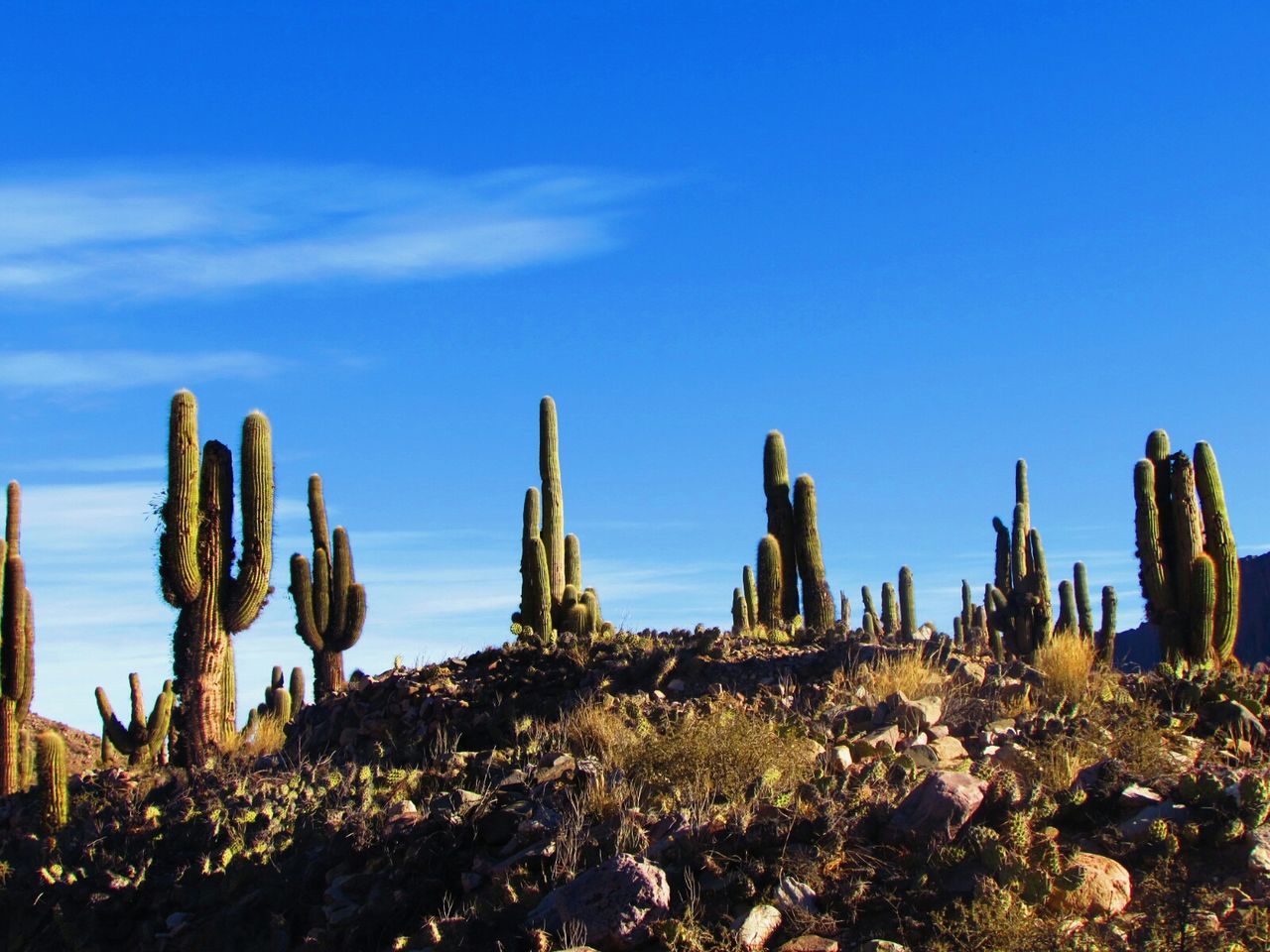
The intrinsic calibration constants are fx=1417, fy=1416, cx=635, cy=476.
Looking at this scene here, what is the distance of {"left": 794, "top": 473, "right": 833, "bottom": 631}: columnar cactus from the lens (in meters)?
22.5

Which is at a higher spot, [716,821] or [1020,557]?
[1020,557]

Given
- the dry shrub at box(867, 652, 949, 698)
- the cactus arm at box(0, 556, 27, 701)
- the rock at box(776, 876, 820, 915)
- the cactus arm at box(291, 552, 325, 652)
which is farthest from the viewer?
the cactus arm at box(291, 552, 325, 652)

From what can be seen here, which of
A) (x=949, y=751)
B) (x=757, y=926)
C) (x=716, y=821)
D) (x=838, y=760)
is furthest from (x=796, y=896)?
(x=949, y=751)

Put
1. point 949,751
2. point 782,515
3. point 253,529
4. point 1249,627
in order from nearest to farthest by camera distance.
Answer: point 949,751 < point 253,529 < point 782,515 < point 1249,627

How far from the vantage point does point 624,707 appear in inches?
560

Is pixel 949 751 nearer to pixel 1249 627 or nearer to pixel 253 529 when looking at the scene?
pixel 253 529

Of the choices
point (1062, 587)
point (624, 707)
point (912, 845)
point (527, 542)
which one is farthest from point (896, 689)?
point (1062, 587)

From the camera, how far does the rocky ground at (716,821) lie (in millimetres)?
9305

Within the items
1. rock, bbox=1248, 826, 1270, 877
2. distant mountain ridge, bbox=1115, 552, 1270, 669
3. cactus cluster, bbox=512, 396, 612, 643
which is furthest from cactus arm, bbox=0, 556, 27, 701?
distant mountain ridge, bbox=1115, 552, 1270, 669

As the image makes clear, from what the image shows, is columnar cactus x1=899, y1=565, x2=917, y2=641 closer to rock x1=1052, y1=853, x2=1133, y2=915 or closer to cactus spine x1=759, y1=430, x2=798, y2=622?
cactus spine x1=759, y1=430, x2=798, y2=622

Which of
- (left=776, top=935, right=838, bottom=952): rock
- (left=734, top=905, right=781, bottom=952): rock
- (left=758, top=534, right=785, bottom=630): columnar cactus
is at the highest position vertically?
(left=758, top=534, right=785, bottom=630): columnar cactus

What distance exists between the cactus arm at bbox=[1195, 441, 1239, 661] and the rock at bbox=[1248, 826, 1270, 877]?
13492 millimetres

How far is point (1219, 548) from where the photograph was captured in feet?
76.0

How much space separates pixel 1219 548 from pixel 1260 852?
14948 millimetres
